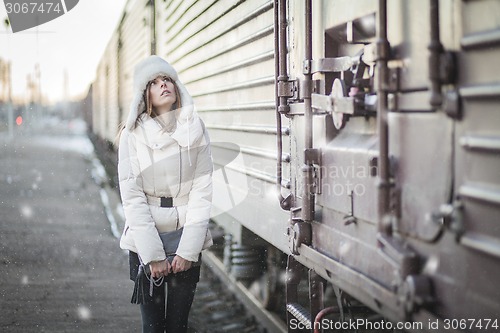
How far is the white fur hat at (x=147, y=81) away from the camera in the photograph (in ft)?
10.1

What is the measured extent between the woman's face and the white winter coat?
0.04 meters

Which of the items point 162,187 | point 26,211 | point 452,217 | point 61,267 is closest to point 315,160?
point 162,187

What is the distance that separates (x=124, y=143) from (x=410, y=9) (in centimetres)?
150

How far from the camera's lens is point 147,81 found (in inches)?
123

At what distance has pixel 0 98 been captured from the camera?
66.5 m

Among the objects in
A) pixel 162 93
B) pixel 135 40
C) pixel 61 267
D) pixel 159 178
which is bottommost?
pixel 61 267

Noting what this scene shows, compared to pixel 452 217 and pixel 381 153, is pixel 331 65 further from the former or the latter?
pixel 452 217

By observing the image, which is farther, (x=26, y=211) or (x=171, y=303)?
(x=26, y=211)

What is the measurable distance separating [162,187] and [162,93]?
0.45 m

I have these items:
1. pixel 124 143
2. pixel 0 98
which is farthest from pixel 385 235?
pixel 0 98

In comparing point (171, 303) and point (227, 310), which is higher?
point (171, 303)

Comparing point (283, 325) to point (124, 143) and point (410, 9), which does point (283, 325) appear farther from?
point (410, 9)

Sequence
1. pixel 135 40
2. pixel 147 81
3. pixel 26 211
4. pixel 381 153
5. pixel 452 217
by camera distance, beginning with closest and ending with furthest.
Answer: pixel 452 217 → pixel 381 153 → pixel 147 81 → pixel 26 211 → pixel 135 40

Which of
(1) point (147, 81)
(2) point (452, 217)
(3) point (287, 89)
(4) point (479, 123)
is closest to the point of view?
(4) point (479, 123)
